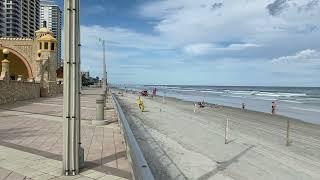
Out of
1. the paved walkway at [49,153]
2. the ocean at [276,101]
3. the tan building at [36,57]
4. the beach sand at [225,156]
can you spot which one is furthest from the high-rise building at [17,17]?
the paved walkway at [49,153]

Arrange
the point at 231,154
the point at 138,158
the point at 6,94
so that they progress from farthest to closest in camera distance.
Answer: the point at 6,94
the point at 231,154
the point at 138,158

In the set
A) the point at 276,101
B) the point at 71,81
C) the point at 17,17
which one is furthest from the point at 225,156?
the point at 17,17

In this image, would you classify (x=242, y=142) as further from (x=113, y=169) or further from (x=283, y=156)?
(x=113, y=169)

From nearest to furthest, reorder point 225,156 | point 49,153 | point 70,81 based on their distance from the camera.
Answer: point 70,81 → point 49,153 → point 225,156

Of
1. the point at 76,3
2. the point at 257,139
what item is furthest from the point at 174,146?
the point at 76,3

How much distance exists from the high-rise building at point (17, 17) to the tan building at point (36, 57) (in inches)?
2679

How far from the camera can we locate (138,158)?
175 inches

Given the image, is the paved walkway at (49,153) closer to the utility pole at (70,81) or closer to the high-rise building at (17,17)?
the utility pole at (70,81)

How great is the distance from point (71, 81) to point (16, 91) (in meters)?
22.8

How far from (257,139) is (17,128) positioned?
10.3m

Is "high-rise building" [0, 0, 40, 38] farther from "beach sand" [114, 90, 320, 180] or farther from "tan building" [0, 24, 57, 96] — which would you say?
"beach sand" [114, 90, 320, 180]

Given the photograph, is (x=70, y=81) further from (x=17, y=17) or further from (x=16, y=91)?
(x=17, y=17)

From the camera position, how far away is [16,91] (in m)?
27.2

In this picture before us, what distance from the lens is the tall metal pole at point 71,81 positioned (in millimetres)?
6008
